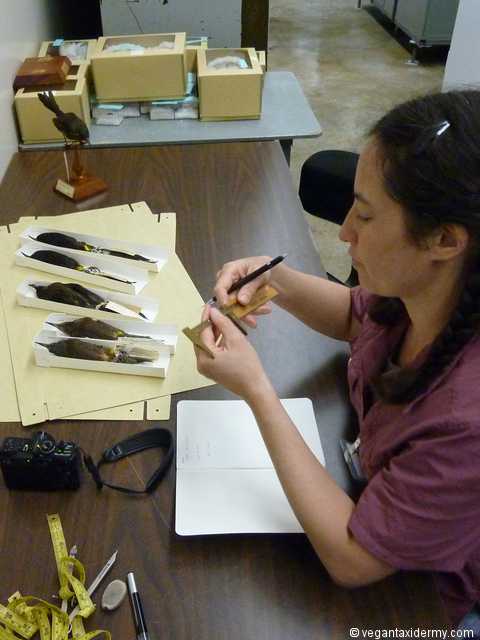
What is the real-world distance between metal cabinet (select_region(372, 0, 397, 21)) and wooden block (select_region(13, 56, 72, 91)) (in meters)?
4.62

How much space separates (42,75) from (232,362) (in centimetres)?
143

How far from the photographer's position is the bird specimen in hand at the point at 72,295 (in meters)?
1.19

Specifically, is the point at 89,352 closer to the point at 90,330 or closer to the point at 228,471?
the point at 90,330

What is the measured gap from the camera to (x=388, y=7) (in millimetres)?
5668

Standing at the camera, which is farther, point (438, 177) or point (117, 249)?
point (117, 249)

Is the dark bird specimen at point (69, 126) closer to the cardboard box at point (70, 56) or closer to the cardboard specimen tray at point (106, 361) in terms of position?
the cardboard box at point (70, 56)

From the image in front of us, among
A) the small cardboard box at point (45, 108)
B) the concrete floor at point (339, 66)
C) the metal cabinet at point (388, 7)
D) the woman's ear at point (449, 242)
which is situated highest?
the woman's ear at point (449, 242)

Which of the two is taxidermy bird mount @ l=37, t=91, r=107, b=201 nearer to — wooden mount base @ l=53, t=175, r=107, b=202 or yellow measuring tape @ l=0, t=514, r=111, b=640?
wooden mount base @ l=53, t=175, r=107, b=202

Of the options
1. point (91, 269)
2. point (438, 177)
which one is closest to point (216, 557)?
point (438, 177)

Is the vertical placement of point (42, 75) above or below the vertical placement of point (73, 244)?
above

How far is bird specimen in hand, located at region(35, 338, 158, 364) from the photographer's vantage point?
3.49ft

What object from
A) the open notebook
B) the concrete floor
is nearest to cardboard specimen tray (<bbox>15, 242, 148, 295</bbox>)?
the open notebook

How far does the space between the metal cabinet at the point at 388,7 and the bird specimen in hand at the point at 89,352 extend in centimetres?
556

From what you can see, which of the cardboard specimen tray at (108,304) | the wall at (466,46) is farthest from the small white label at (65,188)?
the wall at (466,46)
